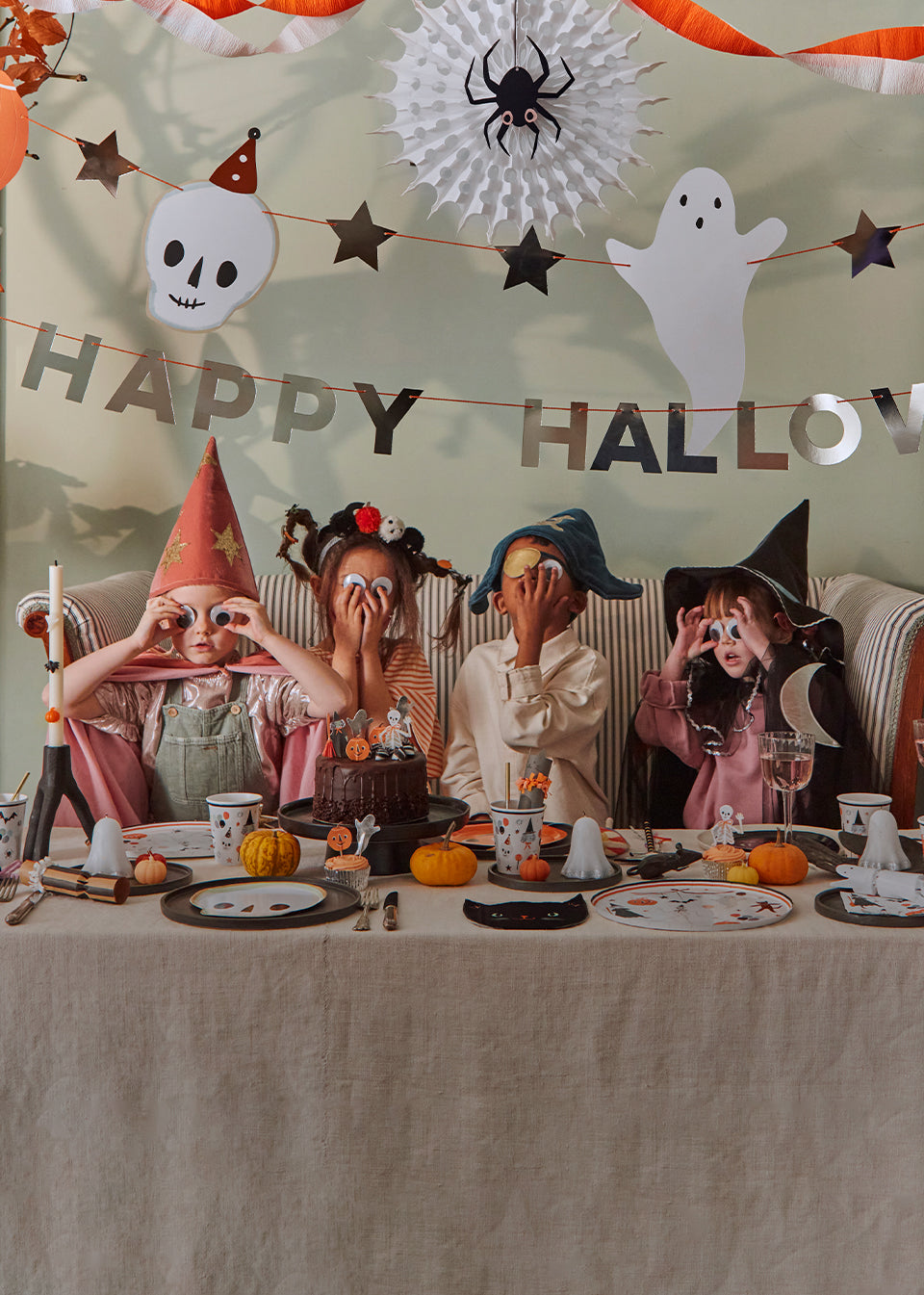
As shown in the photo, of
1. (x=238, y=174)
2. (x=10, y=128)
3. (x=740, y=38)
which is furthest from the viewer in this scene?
(x=238, y=174)

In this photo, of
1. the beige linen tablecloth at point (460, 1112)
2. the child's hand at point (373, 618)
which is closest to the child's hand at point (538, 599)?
the child's hand at point (373, 618)

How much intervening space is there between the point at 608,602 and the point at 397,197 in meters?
1.18

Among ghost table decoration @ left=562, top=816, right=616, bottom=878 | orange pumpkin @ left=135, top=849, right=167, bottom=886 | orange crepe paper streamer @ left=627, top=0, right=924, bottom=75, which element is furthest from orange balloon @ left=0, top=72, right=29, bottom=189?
ghost table decoration @ left=562, top=816, right=616, bottom=878

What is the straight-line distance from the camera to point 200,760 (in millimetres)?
2105

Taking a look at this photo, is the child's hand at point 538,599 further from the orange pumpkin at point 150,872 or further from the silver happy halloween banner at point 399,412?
the orange pumpkin at point 150,872

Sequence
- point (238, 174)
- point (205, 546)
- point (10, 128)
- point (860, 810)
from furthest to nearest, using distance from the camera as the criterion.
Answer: point (238, 174) < point (205, 546) < point (10, 128) < point (860, 810)

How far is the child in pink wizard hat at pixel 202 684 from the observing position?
6.91ft

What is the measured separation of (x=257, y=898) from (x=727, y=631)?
1336mm

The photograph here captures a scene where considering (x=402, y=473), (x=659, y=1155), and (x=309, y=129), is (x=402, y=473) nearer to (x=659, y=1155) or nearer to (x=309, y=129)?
(x=309, y=129)

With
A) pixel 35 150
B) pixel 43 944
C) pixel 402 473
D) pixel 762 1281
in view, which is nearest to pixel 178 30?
pixel 35 150

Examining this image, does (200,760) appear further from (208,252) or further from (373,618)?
(208,252)

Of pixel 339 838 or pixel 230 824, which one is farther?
pixel 230 824

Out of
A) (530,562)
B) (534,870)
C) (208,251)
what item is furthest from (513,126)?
(534,870)

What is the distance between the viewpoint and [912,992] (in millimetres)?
1077
